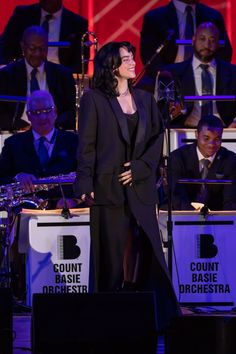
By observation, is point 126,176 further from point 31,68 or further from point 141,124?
point 31,68

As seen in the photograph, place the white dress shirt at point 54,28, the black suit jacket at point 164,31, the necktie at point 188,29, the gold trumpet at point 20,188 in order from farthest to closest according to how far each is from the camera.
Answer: the white dress shirt at point 54,28 → the necktie at point 188,29 → the black suit jacket at point 164,31 → the gold trumpet at point 20,188

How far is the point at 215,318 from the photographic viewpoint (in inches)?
196

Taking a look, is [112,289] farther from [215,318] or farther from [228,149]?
[228,149]

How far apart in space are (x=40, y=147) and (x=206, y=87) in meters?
1.91

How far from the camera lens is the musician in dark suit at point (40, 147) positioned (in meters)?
8.71

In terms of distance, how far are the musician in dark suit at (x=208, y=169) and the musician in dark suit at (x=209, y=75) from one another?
73 centimetres

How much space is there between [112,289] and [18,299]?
260cm

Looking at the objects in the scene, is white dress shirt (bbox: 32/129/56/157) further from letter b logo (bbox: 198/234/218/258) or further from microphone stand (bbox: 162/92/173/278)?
letter b logo (bbox: 198/234/218/258)

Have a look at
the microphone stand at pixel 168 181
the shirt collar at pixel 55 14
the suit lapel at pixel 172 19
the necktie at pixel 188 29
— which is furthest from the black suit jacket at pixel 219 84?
the microphone stand at pixel 168 181

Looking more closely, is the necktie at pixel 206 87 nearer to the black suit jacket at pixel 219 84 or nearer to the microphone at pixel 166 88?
the black suit jacket at pixel 219 84

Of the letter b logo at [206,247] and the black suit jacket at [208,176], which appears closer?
the letter b logo at [206,247]

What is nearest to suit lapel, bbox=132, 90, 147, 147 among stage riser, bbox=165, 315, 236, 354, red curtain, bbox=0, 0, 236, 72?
stage riser, bbox=165, 315, 236, 354

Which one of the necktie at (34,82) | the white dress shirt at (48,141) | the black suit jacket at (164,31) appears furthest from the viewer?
the black suit jacket at (164,31)

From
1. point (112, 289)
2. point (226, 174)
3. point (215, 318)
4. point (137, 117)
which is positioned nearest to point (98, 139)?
point (137, 117)
